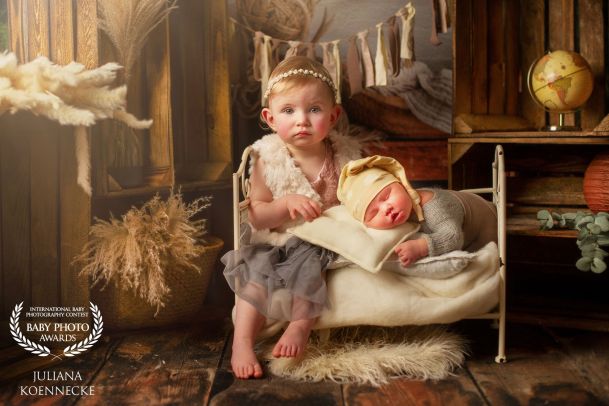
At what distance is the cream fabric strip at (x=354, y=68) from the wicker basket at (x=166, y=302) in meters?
0.89

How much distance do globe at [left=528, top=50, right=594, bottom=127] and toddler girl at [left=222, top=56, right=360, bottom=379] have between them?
877mm

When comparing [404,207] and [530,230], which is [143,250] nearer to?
[404,207]

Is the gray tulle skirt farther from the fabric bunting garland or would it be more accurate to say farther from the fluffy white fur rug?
the fabric bunting garland

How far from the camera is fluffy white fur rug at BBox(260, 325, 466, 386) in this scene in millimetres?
1931

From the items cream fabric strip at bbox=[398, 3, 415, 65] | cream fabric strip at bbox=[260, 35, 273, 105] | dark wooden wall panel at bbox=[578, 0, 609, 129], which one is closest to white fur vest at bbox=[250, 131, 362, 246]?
cream fabric strip at bbox=[260, 35, 273, 105]

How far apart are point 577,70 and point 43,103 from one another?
6.61 ft

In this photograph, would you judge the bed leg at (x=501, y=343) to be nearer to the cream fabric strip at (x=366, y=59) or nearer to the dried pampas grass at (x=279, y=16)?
the cream fabric strip at (x=366, y=59)

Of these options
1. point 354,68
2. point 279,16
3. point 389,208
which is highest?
point 279,16

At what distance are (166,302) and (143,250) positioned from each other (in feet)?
0.85

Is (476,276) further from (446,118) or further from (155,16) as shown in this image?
(155,16)

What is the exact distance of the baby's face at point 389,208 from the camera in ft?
6.49

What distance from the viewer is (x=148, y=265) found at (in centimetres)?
231

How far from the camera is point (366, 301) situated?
Result: 195cm

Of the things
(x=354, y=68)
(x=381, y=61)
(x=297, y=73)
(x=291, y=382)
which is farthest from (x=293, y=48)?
(x=291, y=382)
